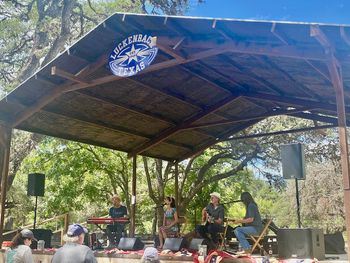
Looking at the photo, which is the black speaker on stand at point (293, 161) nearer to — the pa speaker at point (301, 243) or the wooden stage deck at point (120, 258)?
the pa speaker at point (301, 243)

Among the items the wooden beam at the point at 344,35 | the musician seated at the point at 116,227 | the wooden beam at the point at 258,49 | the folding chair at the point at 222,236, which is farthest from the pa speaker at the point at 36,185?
the wooden beam at the point at 344,35

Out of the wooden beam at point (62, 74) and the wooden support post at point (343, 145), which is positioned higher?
the wooden beam at point (62, 74)

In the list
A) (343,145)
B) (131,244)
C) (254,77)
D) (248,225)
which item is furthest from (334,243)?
(343,145)

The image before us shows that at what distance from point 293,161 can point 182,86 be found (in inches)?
104

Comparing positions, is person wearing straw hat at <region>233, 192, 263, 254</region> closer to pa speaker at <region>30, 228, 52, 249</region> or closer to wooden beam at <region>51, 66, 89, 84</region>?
wooden beam at <region>51, 66, 89, 84</region>

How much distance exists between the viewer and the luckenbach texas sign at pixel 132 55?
643cm

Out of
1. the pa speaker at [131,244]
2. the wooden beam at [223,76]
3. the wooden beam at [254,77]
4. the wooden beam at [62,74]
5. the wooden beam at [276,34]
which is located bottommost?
the pa speaker at [131,244]

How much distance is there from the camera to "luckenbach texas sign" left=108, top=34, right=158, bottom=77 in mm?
6434

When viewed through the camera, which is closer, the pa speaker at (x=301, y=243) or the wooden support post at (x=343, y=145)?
the wooden support post at (x=343, y=145)

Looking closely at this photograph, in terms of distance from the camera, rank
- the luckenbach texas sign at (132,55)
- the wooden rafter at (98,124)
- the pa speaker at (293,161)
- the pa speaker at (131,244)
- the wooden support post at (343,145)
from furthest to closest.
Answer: the wooden rafter at (98,124) < the pa speaker at (131,244) < the pa speaker at (293,161) < the luckenbach texas sign at (132,55) < the wooden support post at (343,145)

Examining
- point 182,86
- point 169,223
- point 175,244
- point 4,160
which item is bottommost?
point 175,244

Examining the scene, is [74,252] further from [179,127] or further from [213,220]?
[179,127]

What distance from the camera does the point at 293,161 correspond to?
7.22m

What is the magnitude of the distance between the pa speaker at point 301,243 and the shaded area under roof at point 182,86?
2284 millimetres
